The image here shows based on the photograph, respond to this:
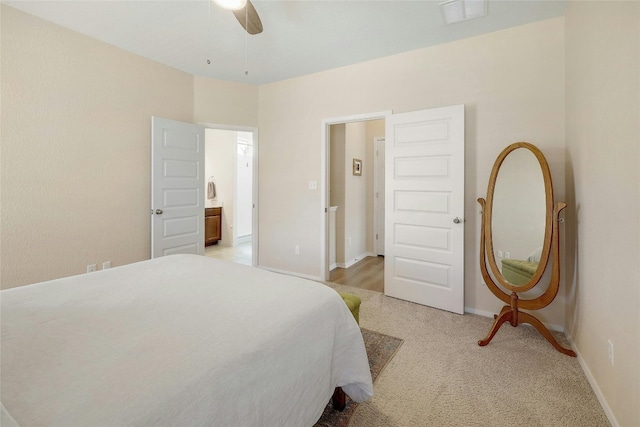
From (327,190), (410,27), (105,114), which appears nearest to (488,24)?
(410,27)

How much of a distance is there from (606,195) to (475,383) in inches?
51.2

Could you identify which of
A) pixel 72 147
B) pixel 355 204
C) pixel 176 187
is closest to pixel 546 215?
pixel 355 204

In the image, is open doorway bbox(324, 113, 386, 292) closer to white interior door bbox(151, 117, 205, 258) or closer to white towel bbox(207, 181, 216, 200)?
white interior door bbox(151, 117, 205, 258)

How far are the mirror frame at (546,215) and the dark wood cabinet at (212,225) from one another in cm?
483

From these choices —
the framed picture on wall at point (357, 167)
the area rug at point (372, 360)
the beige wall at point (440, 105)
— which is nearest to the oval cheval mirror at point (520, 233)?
the beige wall at point (440, 105)

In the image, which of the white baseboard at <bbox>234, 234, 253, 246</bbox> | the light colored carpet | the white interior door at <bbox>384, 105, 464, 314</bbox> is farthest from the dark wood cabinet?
the light colored carpet

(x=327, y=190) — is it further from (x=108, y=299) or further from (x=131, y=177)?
(x=108, y=299)

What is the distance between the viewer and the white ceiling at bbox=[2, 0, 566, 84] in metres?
2.28

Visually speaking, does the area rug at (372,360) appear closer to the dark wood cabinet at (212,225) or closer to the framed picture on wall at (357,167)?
the framed picture on wall at (357,167)

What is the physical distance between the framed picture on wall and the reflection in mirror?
7.95 ft

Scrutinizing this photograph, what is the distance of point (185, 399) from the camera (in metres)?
0.70

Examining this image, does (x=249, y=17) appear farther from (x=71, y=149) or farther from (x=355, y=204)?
(x=355, y=204)

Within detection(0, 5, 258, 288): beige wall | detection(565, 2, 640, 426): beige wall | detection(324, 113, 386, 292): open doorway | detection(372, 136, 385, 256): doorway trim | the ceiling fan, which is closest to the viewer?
detection(565, 2, 640, 426): beige wall

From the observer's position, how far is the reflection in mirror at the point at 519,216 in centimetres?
223
